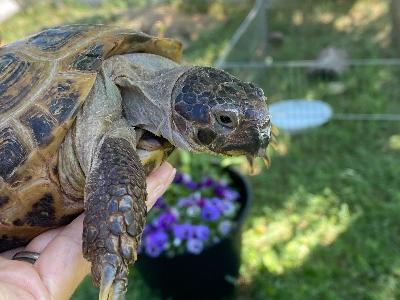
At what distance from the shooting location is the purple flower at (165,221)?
10.1ft

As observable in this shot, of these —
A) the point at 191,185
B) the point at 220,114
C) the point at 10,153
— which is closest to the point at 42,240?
the point at 10,153

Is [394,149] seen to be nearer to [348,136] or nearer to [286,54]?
[348,136]

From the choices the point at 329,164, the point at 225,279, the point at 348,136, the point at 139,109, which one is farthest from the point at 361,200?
the point at 139,109

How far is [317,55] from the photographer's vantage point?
251 inches

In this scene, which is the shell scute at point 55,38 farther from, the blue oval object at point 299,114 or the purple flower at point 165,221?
the blue oval object at point 299,114

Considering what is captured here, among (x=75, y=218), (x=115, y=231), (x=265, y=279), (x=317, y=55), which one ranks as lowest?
(x=317, y=55)

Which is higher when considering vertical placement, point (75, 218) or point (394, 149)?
point (75, 218)

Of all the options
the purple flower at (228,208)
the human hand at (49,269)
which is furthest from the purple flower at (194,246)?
the human hand at (49,269)

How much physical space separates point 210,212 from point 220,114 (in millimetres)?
1397

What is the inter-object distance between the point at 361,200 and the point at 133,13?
18.7 ft

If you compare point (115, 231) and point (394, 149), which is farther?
point (394, 149)

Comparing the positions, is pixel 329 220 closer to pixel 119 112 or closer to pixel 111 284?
pixel 119 112

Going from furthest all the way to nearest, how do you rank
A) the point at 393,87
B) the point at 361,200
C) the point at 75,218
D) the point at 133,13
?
1. the point at 133,13
2. the point at 393,87
3. the point at 361,200
4. the point at 75,218

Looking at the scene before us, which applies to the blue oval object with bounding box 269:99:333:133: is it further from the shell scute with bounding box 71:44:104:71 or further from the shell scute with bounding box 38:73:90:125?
the shell scute with bounding box 38:73:90:125
